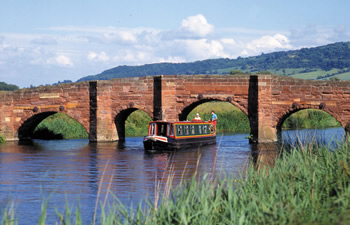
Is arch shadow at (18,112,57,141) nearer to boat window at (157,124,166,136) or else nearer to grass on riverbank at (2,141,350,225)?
boat window at (157,124,166,136)

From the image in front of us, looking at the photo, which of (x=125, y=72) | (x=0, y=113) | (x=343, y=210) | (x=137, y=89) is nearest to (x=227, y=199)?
(x=343, y=210)

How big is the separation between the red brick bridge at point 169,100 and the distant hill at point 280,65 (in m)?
97.1

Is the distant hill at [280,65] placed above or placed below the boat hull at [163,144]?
above

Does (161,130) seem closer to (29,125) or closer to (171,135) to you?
(171,135)

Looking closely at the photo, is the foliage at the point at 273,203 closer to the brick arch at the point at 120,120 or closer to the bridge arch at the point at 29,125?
the brick arch at the point at 120,120

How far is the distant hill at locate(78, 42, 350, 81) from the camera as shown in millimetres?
139625

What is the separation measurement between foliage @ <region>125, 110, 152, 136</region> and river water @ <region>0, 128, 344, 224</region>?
265 inches

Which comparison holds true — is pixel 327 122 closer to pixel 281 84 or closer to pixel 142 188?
pixel 281 84

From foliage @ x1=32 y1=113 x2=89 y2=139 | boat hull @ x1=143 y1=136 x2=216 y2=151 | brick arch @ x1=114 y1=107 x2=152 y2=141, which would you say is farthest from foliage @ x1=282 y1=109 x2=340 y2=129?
boat hull @ x1=143 y1=136 x2=216 y2=151

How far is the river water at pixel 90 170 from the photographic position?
1247 cm

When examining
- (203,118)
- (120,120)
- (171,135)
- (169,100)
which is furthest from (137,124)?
(171,135)

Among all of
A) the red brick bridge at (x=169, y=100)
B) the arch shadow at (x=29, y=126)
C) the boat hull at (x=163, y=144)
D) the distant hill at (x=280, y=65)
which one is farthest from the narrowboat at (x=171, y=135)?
the distant hill at (x=280, y=65)

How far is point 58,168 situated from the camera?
63.8ft

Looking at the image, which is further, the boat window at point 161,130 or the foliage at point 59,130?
the foliage at point 59,130
